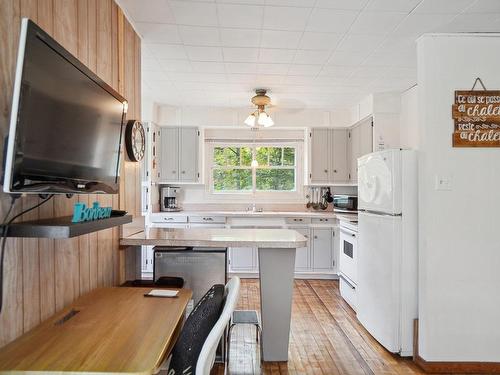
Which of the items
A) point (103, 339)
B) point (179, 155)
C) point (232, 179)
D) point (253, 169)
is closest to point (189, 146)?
point (179, 155)

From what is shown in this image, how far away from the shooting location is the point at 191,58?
3.12m

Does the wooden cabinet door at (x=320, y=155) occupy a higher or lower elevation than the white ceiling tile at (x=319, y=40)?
lower

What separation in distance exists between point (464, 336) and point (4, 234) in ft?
9.46

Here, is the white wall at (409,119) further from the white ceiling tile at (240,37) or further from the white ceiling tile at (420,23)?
the white ceiling tile at (240,37)

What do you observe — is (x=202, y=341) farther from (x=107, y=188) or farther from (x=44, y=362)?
(x=107, y=188)

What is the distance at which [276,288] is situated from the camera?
237 cm

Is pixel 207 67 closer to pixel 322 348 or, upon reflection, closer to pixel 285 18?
pixel 285 18

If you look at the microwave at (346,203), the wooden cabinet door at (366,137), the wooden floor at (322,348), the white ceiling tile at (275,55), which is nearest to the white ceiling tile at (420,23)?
the white ceiling tile at (275,55)

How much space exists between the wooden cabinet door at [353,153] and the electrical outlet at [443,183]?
2.29 meters

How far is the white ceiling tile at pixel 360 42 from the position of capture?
2.68 m

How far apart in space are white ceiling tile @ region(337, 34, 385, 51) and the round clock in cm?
185

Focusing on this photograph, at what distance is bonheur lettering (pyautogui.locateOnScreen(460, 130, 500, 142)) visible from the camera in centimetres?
241

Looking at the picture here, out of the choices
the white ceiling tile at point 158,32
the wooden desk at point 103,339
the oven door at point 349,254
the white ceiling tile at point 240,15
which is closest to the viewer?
the wooden desk at point 103,339

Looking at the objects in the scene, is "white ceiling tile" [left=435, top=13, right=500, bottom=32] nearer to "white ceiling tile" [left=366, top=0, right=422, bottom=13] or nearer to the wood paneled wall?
"white ceiling tile" [left=366, top=0, right=422, bottom=13]
